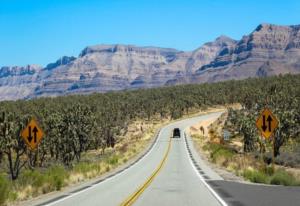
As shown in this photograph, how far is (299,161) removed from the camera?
44031mm

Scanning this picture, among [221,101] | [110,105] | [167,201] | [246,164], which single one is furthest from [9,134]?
[221,101]

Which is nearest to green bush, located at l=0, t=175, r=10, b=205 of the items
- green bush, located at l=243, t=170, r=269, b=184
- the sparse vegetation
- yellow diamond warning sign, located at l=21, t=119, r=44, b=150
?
the sparse vegetation

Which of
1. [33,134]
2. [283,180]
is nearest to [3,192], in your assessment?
[33,134]

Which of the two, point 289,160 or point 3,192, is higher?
point 3,192

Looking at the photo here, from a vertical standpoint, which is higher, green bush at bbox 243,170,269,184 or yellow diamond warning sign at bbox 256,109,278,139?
yellow diamond warning sign at bbox 256,109,278,139

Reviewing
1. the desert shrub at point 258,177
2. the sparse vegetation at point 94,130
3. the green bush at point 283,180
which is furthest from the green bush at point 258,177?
the sparse vegetation at point 94,130

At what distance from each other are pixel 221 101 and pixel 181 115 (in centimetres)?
1533

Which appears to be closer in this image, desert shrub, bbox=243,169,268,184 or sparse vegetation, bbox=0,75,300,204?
desert shrub, bbox=243,169,268,184

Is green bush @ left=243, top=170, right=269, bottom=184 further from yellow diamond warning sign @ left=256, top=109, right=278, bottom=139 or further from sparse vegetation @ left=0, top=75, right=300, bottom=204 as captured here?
sparse vegetation @ left=0, top=75, right=300, bottom=204

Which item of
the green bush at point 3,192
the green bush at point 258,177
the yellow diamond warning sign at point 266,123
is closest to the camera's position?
the green bush at point 3,192

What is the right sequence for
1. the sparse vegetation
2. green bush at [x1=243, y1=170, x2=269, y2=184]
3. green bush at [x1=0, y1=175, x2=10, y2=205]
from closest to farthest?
green bush at [x1=0, y1=175, x2=10, y2=205] → green bush at [x1=243, y1=170, x2=269, y2=184] → the sparse vegetation

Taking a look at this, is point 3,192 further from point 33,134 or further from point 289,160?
point 289,160

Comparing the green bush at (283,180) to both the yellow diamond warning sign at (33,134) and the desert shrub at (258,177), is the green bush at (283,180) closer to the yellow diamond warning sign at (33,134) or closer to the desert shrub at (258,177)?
the desert shrub at (258,177)

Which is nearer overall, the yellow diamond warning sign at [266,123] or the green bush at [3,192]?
the green bush at [3,192]
